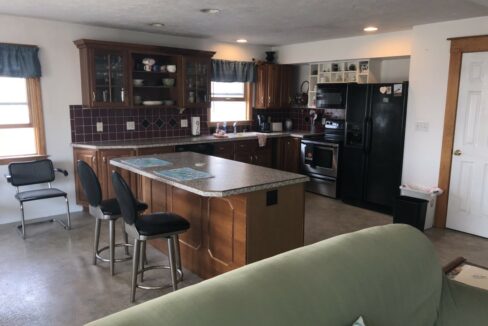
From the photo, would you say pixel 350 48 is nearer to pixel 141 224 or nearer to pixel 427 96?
pixel 427 96

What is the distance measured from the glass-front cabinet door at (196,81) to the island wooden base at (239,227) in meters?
2.56

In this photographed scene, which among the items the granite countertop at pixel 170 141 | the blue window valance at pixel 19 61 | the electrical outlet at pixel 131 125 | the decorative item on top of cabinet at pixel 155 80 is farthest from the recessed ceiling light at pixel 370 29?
the blue window valance at pixel 19 61

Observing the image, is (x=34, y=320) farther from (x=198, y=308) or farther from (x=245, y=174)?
(x=198, y=308)

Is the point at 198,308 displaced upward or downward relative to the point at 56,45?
downward

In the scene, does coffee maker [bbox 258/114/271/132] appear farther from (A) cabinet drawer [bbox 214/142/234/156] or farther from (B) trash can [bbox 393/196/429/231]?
(B) trash can [bbox 393/196/429/231]

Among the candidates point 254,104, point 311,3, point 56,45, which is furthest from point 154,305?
point 254,104

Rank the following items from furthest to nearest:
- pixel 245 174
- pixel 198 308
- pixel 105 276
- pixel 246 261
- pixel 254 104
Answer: pixel 254 104
pixel 105 276
pixel 245 174
pixel 246 261
pixel 198 308

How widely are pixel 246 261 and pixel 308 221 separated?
2.18 metres

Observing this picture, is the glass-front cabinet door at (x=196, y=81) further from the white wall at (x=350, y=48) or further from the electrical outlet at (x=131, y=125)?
the white wall at (x=350, y=48)

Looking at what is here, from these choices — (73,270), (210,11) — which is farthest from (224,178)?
(210,11)

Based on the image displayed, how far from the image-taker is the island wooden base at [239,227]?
283 cm

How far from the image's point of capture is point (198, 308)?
3.84 ft

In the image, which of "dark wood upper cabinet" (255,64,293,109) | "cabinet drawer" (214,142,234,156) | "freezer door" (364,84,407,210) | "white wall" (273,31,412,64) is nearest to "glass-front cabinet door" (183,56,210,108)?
"cabinet drawer" (214,142,234,156)

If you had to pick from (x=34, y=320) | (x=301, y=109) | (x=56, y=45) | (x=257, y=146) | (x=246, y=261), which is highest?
(x=56, y=45)
